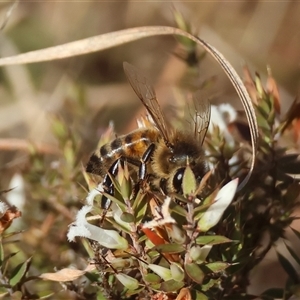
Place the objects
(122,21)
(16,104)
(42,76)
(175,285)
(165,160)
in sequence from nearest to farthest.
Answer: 1. (175,285)
2. (165,160)
3. (16,104)
4. (42,76)
5. (122,21)

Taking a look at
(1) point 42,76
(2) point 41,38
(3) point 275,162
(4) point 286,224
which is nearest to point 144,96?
(3) point 275,162

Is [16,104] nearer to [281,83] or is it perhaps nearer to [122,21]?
[122,21]

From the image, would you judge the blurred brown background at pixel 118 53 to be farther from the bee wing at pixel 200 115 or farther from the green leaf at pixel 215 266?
the green leaf at pixel 215 266

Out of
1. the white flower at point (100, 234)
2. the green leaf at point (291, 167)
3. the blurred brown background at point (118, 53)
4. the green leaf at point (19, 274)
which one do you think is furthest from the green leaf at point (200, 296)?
the blurred brown background at point (118, 53)

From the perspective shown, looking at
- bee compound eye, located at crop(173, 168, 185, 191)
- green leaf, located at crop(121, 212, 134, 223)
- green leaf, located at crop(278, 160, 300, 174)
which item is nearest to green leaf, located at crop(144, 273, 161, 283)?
green leaf, located at crop(121, 212, 134, 223)

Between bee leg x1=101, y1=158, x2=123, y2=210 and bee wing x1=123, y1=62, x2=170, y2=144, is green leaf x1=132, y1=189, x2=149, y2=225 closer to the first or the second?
bee leg x1=101, y1=158, x2=123, y2=210

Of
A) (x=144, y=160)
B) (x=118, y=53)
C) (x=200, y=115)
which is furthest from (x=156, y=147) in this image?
(x=118, y=53)
